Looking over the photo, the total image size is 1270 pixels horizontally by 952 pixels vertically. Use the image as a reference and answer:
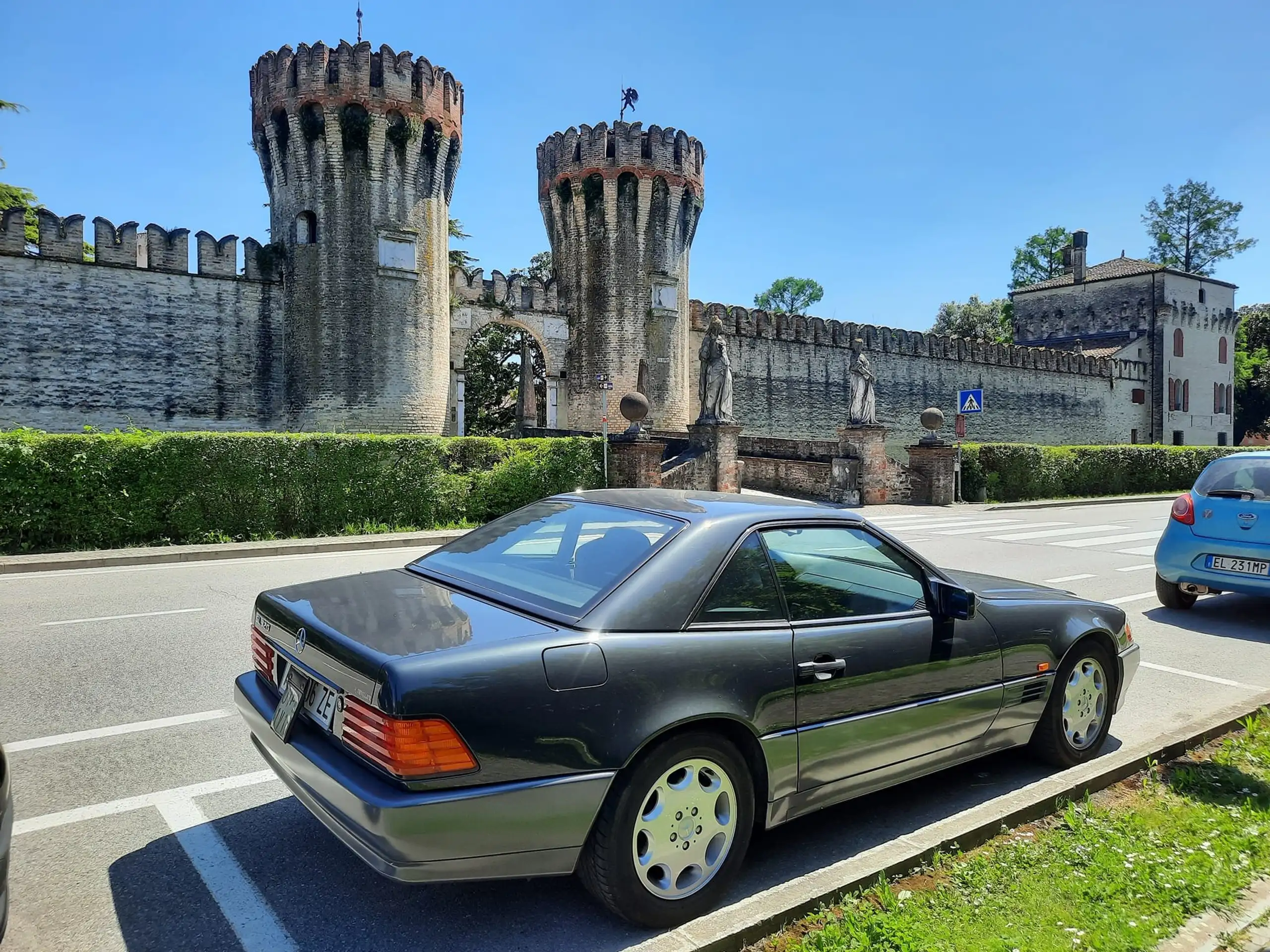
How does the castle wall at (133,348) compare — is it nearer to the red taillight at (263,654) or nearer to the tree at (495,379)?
the tree at (495,379)

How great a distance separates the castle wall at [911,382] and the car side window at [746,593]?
101 ft

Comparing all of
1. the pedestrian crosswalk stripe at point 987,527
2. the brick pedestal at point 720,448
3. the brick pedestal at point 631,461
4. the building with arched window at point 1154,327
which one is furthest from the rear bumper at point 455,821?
the building with arched window at point 1154,327

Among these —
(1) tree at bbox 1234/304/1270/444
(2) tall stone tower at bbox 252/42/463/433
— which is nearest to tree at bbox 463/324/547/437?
(2) tall stone tower at bbox 252/42/463/433

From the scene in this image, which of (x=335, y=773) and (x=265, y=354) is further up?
(x=265, y=354)

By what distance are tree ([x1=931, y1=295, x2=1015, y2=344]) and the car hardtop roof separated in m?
70.1

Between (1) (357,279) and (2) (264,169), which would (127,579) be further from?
(2) (264,169)

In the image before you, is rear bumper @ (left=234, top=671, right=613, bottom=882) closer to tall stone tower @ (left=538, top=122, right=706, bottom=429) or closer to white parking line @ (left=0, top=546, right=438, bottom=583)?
white parking line @ (left=0, top=546, right=438, bottom=583)

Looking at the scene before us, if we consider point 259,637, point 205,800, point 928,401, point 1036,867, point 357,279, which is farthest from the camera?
point 928,401

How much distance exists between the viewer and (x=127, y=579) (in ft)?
32.0

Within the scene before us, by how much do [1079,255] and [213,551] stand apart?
2437 inches

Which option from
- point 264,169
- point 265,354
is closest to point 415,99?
point 264,169

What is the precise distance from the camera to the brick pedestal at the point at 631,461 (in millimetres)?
18906

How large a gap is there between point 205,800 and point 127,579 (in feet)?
23.7

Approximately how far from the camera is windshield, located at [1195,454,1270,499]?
802 cm
